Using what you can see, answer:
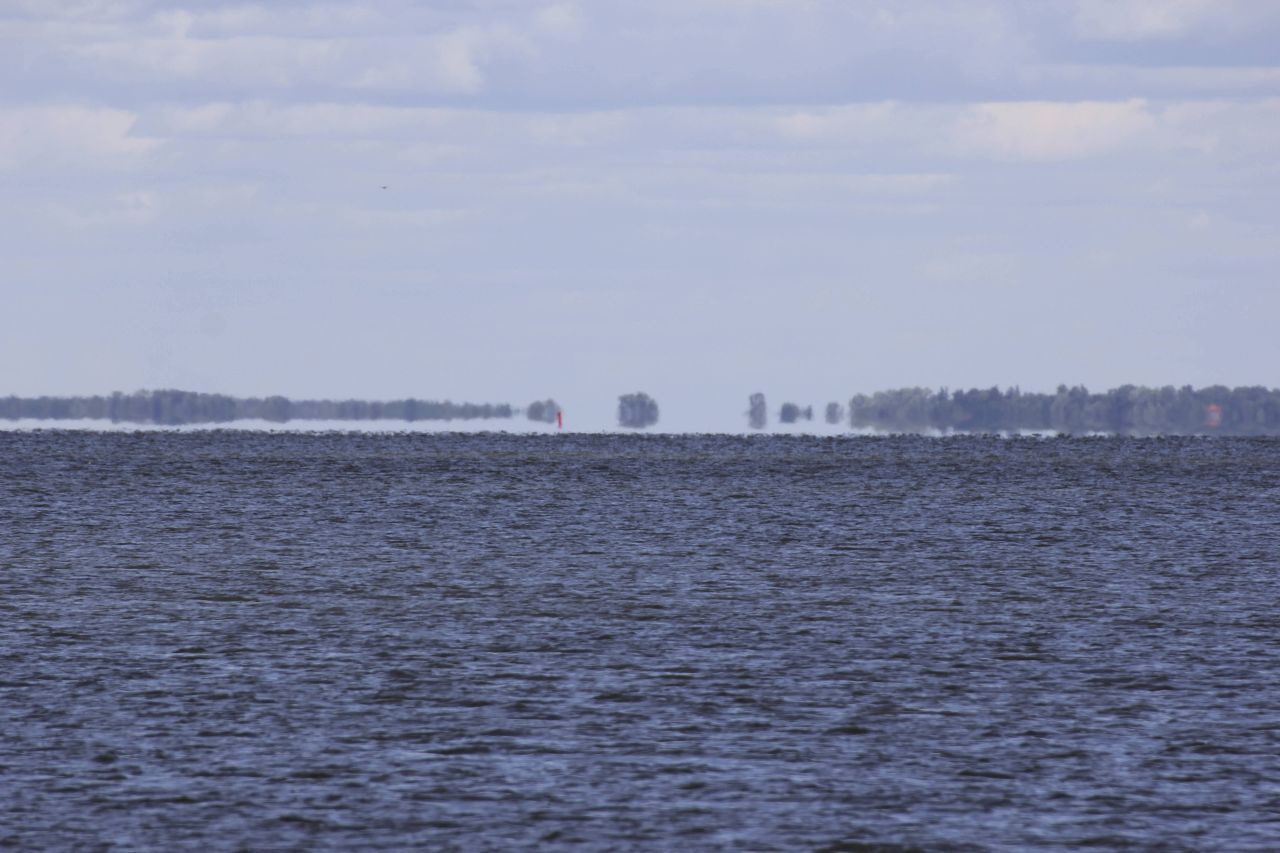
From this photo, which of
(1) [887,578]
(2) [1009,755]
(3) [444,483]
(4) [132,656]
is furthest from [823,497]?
(2) [1009,755]

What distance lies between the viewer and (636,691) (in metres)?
32.4

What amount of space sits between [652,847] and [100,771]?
322 inches

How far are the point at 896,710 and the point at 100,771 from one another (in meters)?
12.2

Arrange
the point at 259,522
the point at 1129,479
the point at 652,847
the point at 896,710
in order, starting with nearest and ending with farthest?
1. the point at 652,847
2. the point at 896,710
3. the point at 259,522
4. the point at 1129,479

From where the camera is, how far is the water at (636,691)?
22953 mm

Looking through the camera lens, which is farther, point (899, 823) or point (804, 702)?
point (804, 702)

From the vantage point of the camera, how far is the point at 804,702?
3139cm

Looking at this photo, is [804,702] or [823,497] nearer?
[804,702]

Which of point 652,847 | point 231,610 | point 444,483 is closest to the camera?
point 652,847

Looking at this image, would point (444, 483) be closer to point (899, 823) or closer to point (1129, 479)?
point (1129, 479)

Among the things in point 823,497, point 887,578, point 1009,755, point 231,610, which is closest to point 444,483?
point 823,497

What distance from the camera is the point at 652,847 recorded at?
21422 millimetres

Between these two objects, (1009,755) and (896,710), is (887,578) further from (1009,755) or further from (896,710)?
(1009,755)

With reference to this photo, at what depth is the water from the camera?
2295 centimetres
